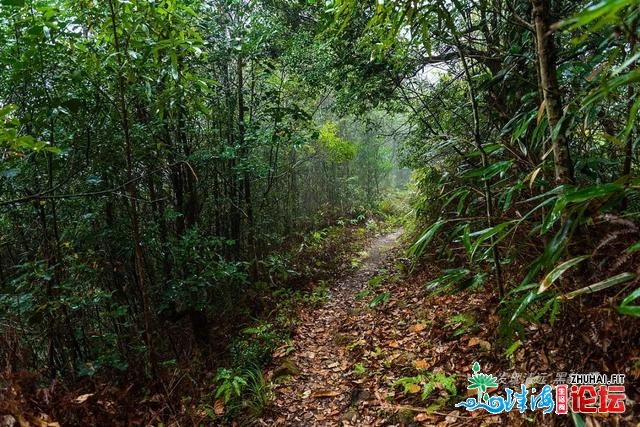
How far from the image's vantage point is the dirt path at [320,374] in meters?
3.48

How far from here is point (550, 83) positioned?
184 centimetres

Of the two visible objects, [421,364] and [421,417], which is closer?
[421,417]

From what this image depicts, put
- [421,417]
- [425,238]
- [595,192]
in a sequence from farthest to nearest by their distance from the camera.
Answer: [421,417]
[425,238]
[595,192]

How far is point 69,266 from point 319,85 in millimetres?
4895

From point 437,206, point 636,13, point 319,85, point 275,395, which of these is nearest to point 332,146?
point 319,85

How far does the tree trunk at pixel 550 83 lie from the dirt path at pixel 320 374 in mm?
2615

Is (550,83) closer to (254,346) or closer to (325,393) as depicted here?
(325,393)

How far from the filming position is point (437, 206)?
635 cm

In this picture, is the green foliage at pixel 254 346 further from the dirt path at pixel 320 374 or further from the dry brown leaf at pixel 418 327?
the dry brown leaf at pixel 418 327

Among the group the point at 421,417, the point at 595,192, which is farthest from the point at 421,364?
the point at 595,192

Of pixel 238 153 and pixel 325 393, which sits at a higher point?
pixel 238 153

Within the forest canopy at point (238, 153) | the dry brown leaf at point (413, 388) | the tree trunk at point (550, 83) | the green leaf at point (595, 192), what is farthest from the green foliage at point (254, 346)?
the green leaf at point (595, 192)

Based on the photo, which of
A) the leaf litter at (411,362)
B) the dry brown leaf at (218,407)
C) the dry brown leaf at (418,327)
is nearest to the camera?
the leaf litter at (411,362)

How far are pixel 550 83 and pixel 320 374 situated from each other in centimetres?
360
